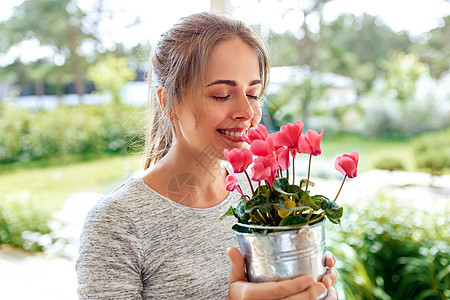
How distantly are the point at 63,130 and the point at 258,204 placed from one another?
3.40 meters

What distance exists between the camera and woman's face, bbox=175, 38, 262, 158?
0.89 metres

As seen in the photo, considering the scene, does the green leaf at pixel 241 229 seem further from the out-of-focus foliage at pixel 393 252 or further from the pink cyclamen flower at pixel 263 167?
the out-of-focus foliage at pixel 393 252

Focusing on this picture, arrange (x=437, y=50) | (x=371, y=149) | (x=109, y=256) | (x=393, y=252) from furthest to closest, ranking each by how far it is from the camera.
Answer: (x=371, y=149)
(x=437, y=50)
(x=393, y=252)
(x=109, y=256)

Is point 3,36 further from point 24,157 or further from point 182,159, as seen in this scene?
point 182,159

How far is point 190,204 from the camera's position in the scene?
102cm

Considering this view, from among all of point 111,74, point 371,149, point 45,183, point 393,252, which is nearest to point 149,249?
point 393,252

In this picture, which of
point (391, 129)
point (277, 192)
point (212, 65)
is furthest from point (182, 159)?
point (391, 129)

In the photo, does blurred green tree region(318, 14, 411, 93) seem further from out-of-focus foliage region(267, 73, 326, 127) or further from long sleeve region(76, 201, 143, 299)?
long sleeve region(76, 201, 143, 299)

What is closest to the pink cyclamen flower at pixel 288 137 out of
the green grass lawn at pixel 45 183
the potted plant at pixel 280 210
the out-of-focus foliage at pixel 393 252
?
the potted plant at pixel 280 210

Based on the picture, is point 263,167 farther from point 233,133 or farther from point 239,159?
point 233,133

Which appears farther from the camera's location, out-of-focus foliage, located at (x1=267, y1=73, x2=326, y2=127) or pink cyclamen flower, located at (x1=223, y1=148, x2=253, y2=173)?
out-of-focus foliage, located at (x1=267, y1=73, x2=326, y2=127)

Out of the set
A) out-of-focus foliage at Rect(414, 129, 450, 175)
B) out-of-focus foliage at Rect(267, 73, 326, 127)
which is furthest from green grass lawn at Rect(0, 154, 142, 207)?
out-of-focus foliage at Rect(414, 129, 450, 175)

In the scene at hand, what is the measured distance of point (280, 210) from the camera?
62 cm

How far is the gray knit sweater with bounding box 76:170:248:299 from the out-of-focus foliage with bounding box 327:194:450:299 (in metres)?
1.04
